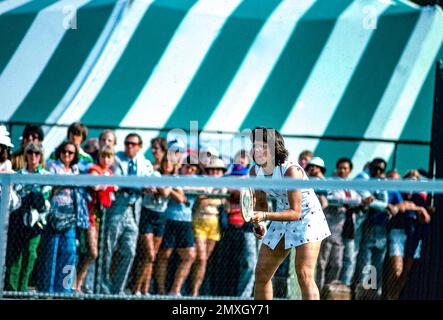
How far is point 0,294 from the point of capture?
729 centimetres

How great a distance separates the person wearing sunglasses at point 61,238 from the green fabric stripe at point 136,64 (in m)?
2.85

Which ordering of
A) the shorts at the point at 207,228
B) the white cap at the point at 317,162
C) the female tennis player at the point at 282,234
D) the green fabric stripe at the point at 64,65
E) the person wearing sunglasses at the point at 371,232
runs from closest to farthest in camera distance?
the female tennis player at the point at 282,234 < the shorts at the point at 207,228 < the person wearing sunglasses at the point at 371,232 < the white cap at the point at 317,162 < the green fabric stripe at the point at 64,65

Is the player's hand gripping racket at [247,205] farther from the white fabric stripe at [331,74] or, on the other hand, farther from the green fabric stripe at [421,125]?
the white fabric stripe at [331,74]

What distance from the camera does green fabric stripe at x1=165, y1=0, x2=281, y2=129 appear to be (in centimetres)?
1281

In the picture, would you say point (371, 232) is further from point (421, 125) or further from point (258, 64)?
point (258, 64)

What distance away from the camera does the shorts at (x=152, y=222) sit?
9914mm

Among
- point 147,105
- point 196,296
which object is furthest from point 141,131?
point 196,296

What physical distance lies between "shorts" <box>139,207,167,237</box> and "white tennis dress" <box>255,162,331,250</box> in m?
2.10

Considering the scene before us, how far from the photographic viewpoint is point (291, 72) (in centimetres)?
1309

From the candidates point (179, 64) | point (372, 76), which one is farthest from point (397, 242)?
point (179, 64)

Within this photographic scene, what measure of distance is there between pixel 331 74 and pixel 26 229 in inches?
190

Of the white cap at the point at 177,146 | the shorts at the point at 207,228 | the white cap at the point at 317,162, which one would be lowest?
the shorts at the point at 207,228

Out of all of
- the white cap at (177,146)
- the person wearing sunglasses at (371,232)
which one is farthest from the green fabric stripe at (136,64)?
the person wearing sunglasses at (371,232)
